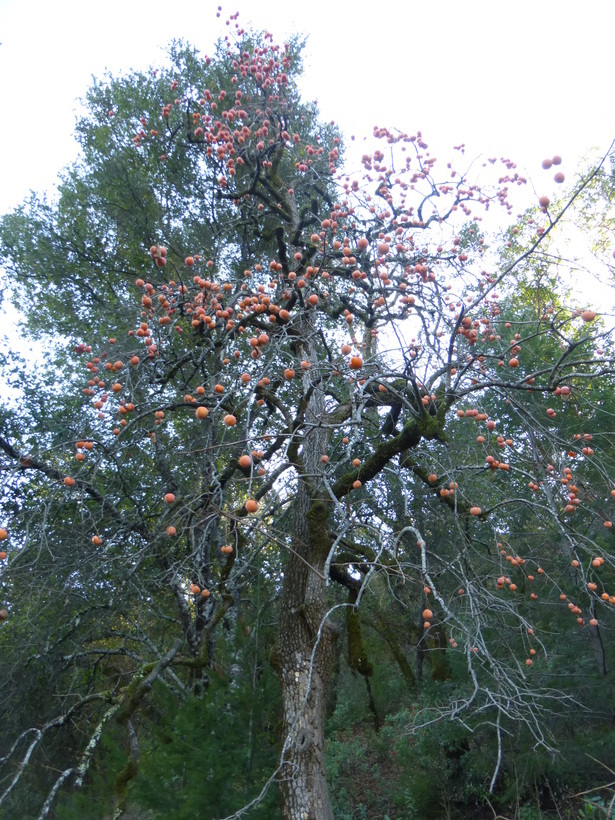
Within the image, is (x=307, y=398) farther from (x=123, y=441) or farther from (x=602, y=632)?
(x=602, y=632)

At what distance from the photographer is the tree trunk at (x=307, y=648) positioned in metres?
3.16

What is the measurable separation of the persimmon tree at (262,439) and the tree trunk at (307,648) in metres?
0.02

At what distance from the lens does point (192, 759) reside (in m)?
3.78

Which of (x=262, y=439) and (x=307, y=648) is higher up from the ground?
(x=262, y=439)

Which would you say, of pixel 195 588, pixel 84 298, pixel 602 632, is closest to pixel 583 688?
pixel 602 632

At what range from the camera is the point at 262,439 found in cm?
304

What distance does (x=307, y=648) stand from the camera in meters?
3.66

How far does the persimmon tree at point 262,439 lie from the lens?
11.0ft

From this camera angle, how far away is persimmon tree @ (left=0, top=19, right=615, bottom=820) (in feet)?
11.0

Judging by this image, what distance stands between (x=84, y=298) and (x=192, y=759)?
5385 mm

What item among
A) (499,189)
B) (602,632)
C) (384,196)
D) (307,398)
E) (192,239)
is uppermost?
(192,239)

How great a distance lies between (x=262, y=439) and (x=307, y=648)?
1.68m

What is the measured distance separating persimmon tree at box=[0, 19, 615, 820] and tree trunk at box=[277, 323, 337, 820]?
0.02m

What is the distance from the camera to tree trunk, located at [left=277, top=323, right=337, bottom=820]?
316 centimetres
